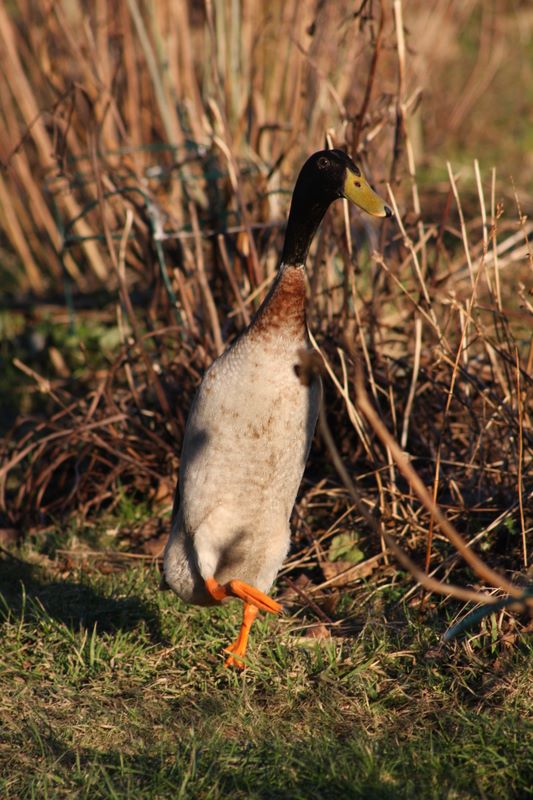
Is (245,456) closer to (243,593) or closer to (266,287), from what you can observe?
(243,593)

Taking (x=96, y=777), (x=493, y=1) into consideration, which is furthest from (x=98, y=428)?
(x=493, y=1)

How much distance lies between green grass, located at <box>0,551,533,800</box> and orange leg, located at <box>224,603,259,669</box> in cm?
5

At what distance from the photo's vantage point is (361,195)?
106 inches

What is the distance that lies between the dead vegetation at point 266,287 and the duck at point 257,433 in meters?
A: 0.35

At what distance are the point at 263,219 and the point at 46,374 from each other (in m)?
1.77

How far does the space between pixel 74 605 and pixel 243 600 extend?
84cm

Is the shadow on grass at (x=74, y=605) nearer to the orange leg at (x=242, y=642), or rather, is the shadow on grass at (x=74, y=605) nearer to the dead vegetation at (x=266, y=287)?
the orange leg at (x=242, y=642)

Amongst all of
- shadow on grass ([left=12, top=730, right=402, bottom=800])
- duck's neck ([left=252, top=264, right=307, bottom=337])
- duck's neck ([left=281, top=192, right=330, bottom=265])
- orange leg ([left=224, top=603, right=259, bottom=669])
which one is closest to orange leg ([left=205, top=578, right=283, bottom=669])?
orange leg ([left=224, top=603, right=259, bottom=669])

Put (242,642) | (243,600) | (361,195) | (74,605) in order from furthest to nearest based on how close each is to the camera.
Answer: (74,605)
(242,642)
(243,600)
(361,195)

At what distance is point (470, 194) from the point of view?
684 centimetres

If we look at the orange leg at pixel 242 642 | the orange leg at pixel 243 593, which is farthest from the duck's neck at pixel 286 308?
the orange leg at pixel 242 642

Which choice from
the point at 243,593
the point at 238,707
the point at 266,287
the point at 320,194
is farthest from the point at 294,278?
the point at 266,287

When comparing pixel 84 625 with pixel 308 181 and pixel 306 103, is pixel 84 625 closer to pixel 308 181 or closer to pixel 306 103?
pixel 308 181

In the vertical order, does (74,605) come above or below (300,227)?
below
